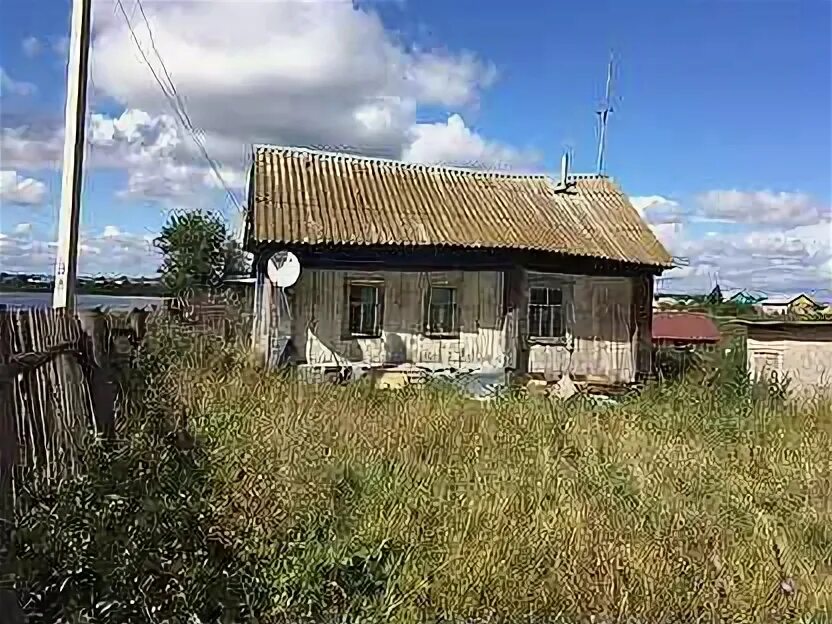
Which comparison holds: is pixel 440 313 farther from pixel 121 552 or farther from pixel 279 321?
pixel 121 552

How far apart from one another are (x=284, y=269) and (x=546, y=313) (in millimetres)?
4682

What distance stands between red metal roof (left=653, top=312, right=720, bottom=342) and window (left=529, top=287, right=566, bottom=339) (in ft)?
44.4

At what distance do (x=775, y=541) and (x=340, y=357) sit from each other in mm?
9733

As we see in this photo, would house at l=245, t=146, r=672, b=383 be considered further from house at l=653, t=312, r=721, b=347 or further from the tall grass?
house at l=653, t=312, r=721, b=347

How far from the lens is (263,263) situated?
47.4ft

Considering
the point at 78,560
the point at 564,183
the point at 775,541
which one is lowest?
the point at 775,541

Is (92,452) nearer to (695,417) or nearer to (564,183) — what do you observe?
(695,417)

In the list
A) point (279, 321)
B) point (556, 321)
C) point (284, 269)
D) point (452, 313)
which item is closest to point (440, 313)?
point (452, 313)

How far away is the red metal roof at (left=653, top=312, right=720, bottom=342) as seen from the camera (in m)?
28.3

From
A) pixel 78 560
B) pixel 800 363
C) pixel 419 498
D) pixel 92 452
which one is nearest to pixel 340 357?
pixel 800 363

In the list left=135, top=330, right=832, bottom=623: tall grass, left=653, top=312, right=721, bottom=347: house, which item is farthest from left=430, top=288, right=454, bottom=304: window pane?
left=653, top=312, right=721, bottom=347: house

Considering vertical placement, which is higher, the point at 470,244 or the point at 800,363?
the point at 470,244

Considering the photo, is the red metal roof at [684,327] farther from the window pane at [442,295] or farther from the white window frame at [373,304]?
the white window frame at [373,304]

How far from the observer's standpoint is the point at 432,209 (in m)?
15.6
